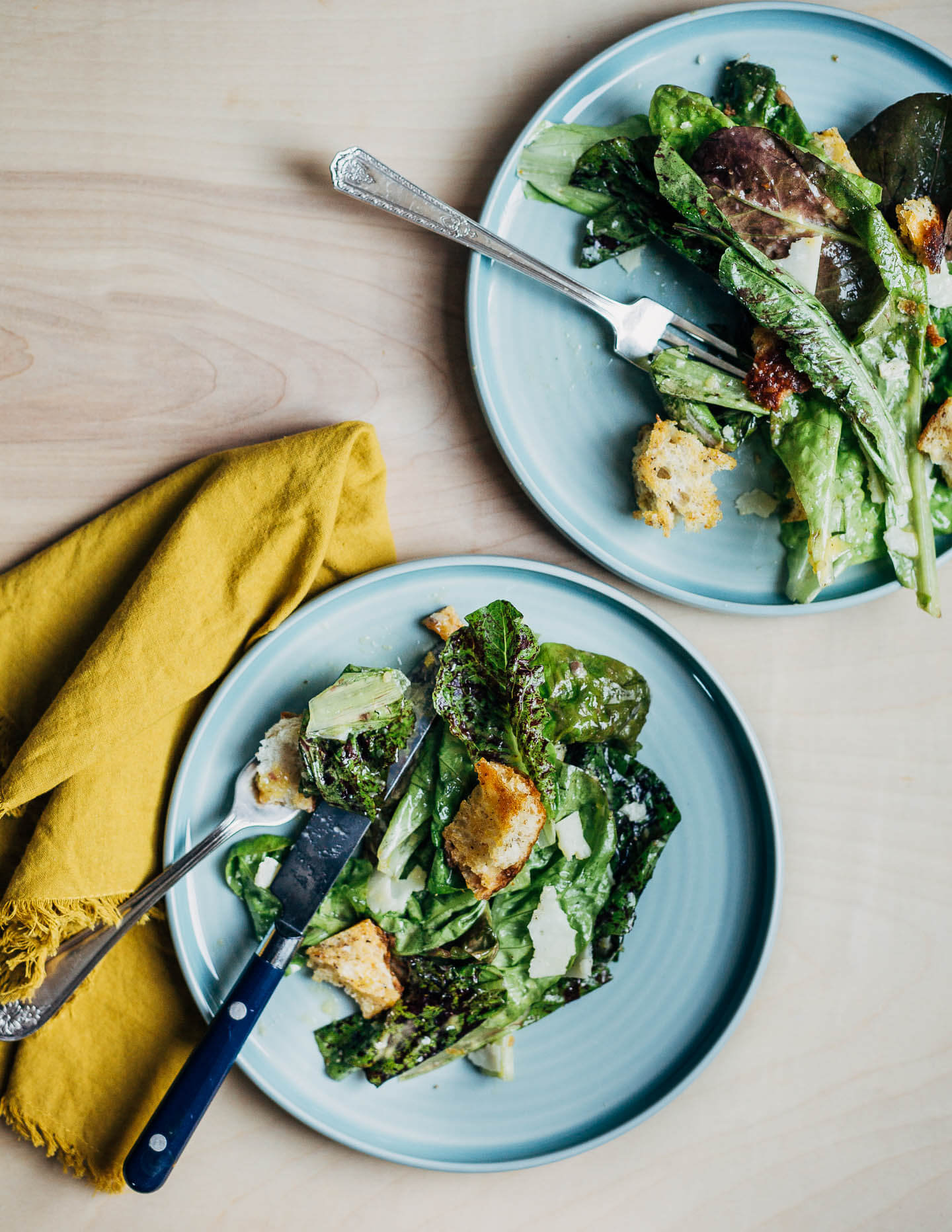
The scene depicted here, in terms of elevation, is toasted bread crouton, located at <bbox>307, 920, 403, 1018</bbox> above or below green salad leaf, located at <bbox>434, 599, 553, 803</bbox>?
below

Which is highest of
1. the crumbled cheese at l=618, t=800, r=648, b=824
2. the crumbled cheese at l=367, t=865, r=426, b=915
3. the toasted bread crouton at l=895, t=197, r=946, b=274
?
the toasted bread crouton at l=895, t=197, r=946, b=274

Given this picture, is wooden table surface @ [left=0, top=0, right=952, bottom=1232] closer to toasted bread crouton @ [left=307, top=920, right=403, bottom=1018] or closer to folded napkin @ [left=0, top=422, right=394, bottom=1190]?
folded napkin @ [left=0, top=422, right=394, bottom=1190]

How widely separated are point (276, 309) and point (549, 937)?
58.0 inches

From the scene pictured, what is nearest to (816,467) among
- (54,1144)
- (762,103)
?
(762,103)

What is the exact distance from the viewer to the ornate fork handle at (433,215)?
1.59 m

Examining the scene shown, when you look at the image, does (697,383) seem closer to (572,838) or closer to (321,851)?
(572,838)

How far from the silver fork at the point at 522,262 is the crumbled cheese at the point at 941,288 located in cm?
41

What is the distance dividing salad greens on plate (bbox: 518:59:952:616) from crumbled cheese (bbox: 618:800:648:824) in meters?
0.56

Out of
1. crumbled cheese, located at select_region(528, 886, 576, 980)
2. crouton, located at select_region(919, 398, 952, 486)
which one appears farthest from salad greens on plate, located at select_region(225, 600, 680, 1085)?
crouton, located at select_region(919, 398, 952, 486)

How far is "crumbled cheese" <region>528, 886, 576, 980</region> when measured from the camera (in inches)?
62.1

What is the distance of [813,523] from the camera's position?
158 cm

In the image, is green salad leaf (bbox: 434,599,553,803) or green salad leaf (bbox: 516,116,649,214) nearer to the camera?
green salad leaf (bbox: 434,599,553,803)

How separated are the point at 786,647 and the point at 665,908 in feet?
2.14

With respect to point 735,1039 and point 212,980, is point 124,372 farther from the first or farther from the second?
point 735,1039
